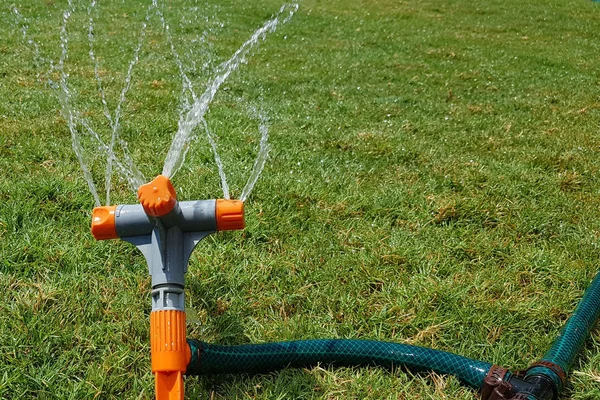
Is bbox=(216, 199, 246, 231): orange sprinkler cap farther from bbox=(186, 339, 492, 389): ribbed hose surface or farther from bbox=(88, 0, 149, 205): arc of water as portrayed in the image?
bbox=(88, 0, 149, 205): arc of water

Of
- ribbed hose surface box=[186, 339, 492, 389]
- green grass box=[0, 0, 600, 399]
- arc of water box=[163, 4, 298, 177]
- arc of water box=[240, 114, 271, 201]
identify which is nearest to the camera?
ribbed hose surface box=[186, 339, 492, 389]

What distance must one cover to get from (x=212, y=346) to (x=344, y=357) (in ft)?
1.60

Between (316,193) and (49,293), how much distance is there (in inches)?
61.7

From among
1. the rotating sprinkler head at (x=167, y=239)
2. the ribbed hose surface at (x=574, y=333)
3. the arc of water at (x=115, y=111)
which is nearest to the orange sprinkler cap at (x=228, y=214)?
the rotating sprinkler head at (x=167, y=239)

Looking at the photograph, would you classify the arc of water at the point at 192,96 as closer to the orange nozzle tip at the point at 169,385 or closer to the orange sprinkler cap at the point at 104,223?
the orange sprinkler cap at the point at 104,223

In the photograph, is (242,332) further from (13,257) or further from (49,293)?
(13,257)

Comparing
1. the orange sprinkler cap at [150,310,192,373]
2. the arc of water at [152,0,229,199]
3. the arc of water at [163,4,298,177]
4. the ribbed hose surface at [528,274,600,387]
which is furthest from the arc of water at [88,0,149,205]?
the ribbed hose surface at [528,274,600,387]

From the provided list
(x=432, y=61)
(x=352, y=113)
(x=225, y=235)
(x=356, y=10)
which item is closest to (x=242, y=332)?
(x=225, y=235)

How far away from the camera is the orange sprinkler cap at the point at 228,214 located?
1718mm

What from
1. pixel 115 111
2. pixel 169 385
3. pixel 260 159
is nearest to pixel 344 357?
pixel 169 385

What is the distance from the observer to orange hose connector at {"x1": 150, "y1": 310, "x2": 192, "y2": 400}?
1574 millimetres

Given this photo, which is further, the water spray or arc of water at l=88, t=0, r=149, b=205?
arc of water at l=88, t=0, r=149, b=205

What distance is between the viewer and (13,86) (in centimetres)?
500

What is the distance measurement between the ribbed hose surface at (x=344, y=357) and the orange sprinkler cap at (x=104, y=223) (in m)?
0.52
